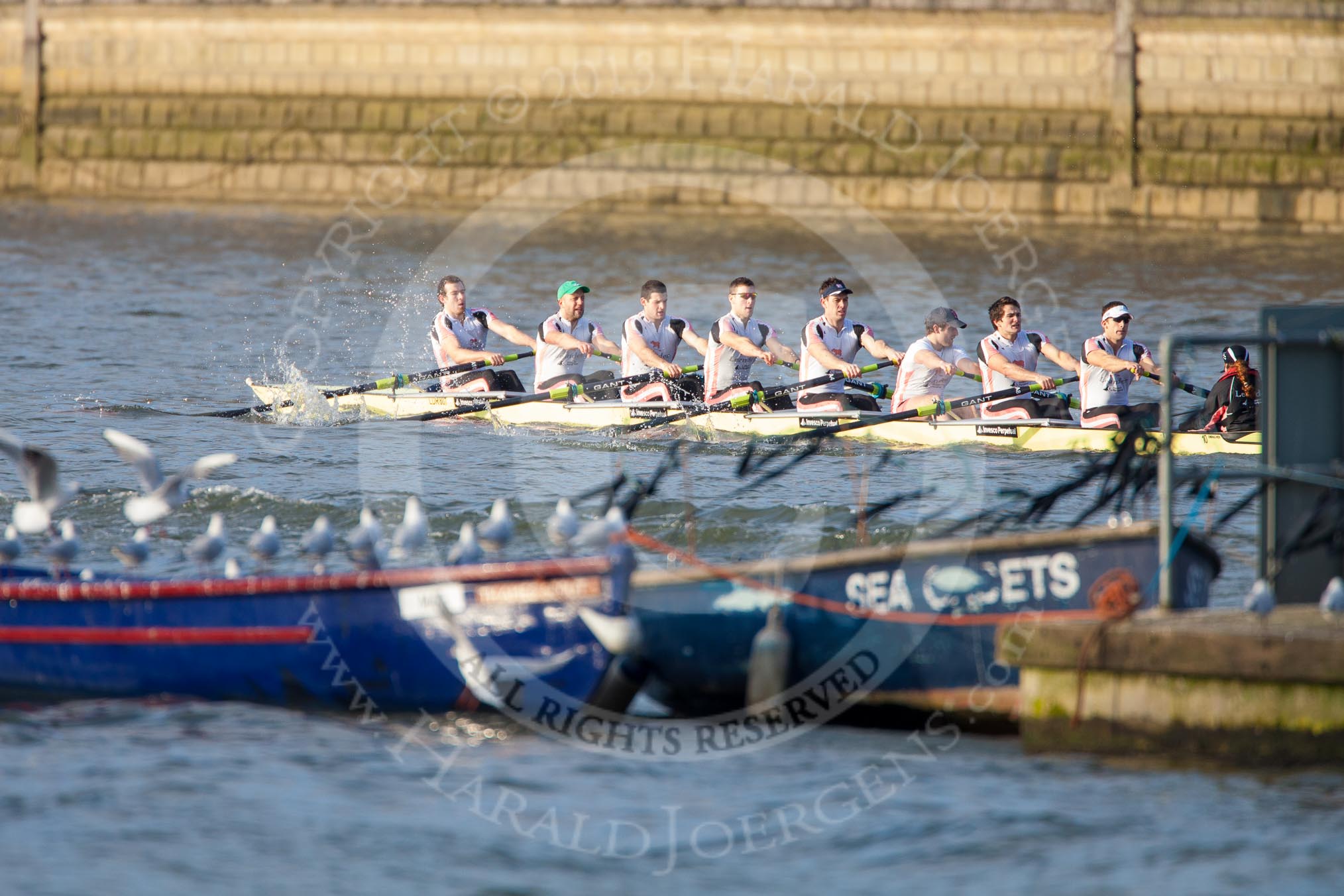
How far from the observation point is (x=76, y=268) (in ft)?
89.5

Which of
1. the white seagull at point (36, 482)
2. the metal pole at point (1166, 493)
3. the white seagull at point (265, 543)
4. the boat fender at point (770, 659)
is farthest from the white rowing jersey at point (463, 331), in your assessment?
the metal pole at point (1166, 493)

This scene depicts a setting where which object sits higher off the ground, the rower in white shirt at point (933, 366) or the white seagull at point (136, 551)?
the rower in white shirt at point (933, 366)

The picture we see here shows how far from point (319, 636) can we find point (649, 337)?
824 cm

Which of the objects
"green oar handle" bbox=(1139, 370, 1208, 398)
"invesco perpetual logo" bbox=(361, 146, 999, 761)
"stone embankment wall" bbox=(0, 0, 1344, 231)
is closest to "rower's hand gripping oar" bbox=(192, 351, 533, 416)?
"invesco perpetual logo" bbox=(361, 146, 999, 761)

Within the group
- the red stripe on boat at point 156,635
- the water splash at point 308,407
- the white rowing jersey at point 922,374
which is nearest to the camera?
the red stripe on boat at point 156,635

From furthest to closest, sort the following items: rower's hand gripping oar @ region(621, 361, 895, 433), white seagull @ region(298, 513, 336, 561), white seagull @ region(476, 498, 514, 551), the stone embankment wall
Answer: the stone embankment wall < rower's hand gripping oar @ region(621, 361, 895, 433) < white seagull @ region(298, 513, 336, 561) < white seagull @ region(476, 498, 514, 551)

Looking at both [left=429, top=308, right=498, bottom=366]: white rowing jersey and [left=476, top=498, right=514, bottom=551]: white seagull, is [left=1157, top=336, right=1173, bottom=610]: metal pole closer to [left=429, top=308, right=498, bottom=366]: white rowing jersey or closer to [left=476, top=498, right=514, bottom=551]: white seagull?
[left=476, top=498, right=514, bottom=551]: white seagull

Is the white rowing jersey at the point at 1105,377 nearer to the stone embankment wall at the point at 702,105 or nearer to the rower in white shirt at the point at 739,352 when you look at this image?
the rower in white shirt at the point at 739,352

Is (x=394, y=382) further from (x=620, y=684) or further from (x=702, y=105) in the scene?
(x=702, y=105)

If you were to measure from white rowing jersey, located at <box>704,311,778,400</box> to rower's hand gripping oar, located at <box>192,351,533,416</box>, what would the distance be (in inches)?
78.2

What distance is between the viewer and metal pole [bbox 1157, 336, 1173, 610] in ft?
26.7

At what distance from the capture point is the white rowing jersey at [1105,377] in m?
15.0

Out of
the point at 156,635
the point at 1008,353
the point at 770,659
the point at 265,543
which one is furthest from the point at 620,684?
the point at 1008,353

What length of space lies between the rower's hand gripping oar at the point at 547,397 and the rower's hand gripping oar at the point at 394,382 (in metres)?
0.49
